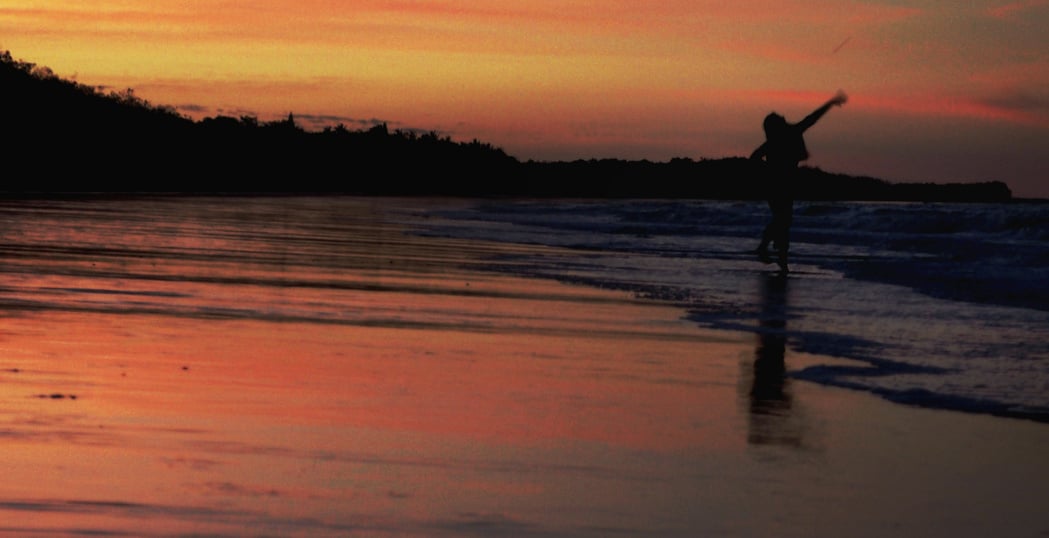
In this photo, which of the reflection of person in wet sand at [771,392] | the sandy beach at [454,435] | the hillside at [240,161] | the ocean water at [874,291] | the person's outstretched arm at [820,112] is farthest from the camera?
the hillside at [240,161]

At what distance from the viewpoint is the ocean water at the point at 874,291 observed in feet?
29.6

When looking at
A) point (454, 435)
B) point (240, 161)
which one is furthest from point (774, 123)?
point (240, 161)

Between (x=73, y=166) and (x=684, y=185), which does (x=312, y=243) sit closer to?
(x=73, y=166)

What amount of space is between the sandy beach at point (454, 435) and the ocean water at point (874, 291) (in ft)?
1.73

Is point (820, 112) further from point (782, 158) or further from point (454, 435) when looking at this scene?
point (454, 435)

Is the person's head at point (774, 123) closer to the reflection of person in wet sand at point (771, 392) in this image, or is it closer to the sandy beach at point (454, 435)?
the reflection of person in wet sand at point (771, 392)

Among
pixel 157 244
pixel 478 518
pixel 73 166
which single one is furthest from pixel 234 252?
pixel 73 166

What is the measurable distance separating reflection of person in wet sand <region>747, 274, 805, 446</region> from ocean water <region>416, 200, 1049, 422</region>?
0.09 metres

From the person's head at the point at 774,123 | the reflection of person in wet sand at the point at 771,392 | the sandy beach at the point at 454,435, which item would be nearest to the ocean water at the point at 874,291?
the reflection of person in wet sand at the point at 771,392

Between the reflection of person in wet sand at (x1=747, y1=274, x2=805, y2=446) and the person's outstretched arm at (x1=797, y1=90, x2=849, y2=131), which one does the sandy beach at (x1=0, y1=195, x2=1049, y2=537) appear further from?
the person's outstretched arm at (x1=797, y1=90, x2=849, y2=131)

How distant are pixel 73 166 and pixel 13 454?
68.8 meters

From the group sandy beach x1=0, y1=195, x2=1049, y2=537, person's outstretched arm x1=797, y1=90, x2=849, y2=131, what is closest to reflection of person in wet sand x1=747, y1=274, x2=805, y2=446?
sandy beach x1=0, y1=195, x2=1049, y2=537

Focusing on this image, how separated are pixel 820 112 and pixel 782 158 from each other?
0.77m

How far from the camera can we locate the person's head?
62.8 ft
